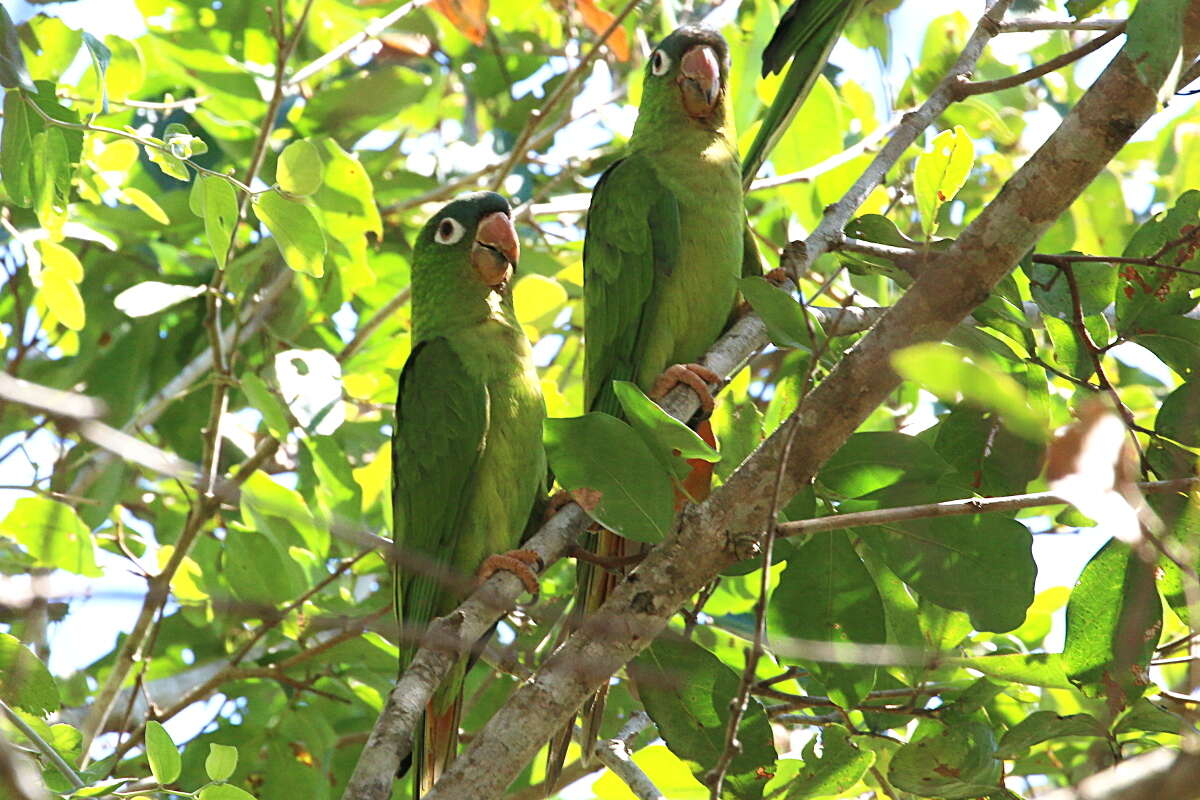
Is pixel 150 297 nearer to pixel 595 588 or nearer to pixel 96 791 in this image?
pixel 595 588

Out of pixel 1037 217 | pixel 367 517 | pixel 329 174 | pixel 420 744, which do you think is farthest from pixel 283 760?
pixel 1037 217

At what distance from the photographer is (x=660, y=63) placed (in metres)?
3.16

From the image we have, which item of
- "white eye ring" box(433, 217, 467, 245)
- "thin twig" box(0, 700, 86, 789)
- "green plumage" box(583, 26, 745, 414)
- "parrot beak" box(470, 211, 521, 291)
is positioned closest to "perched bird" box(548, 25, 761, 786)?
"green plumage" box(583, 26, 745, 414)

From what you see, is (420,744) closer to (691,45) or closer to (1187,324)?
(1187,324)

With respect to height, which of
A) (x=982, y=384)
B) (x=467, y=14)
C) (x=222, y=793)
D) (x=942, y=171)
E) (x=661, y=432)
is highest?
(x=467, y=14)

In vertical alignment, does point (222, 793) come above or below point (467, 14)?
below

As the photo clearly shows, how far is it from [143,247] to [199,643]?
1.27 meters

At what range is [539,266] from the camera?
3.63 meters

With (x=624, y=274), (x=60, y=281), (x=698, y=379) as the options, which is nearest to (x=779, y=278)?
(x=698, y=379)

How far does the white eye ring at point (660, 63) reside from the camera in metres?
3.14

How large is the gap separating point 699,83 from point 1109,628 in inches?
71.2

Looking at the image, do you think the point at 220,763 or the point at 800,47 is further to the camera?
the point at 800,47

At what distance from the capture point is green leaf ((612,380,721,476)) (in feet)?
5.70

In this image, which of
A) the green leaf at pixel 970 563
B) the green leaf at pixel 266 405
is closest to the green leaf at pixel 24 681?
the green leaf at pixel 266 405
